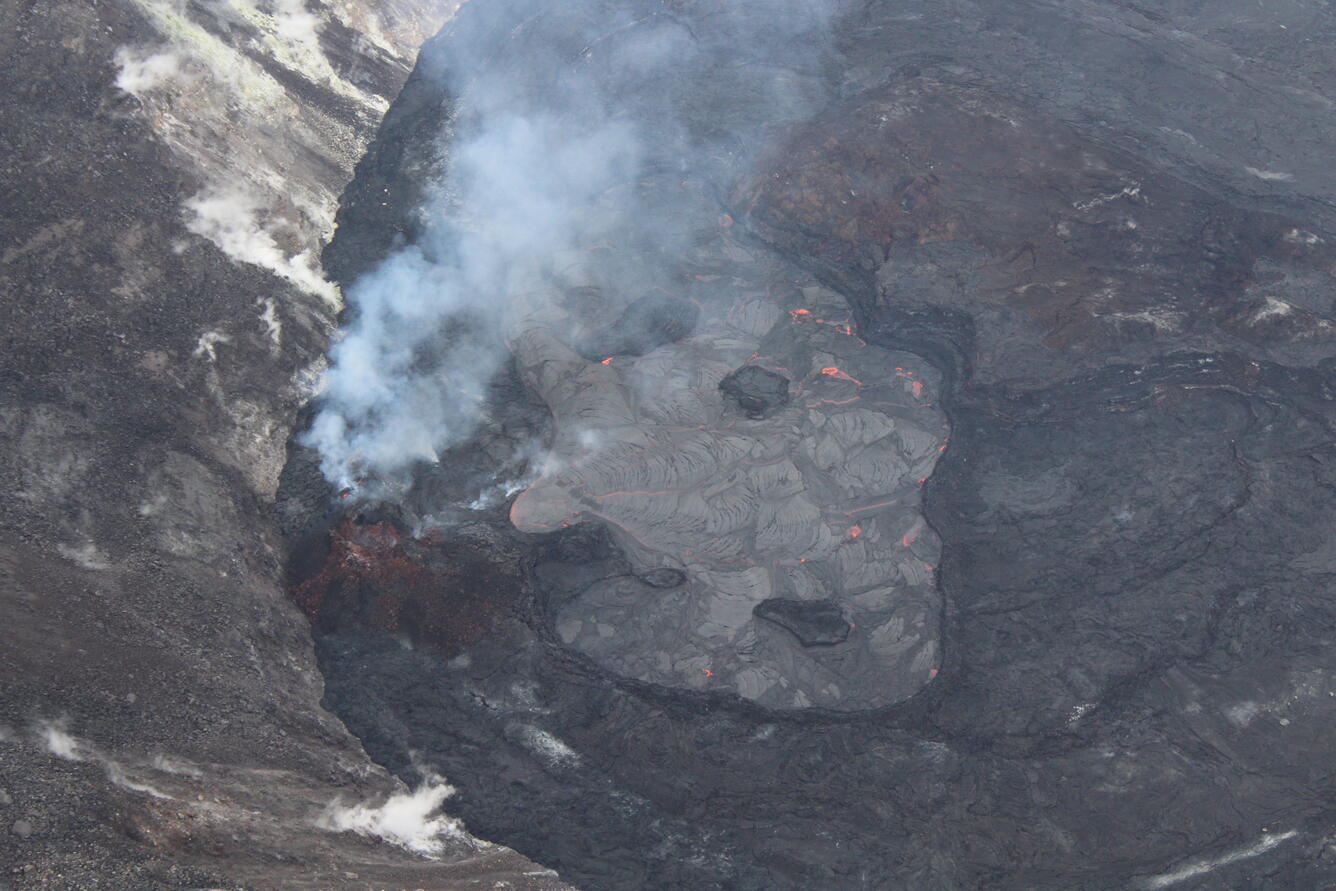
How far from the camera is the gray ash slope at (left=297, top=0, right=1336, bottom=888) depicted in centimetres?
1148

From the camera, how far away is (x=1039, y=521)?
14508 mm

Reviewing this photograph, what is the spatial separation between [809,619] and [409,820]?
6.67 meters

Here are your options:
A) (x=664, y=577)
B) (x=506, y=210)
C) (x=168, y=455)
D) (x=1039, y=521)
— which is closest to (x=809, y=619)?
(x=664, y=577)

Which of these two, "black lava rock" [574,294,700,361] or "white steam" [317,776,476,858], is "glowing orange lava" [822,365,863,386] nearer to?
"black lava rock" [574,294,700,361]

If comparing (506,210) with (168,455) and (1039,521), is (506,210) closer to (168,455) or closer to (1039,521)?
(168,455)

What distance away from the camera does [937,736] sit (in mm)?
12586

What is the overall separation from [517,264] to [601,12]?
26.6 feet

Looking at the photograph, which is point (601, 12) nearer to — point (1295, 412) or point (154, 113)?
point (154, 113)

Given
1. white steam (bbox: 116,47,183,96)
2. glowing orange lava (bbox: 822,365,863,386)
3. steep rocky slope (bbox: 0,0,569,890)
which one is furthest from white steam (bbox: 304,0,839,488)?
glowing orange lava (bbox: 822,365,863,386)

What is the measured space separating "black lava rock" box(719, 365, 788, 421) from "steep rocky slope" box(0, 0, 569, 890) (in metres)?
7.99

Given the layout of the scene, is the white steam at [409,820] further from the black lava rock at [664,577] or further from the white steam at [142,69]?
the white steam at [142,69]

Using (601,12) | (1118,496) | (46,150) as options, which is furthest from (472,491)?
(601,12)

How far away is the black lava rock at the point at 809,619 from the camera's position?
13562mm

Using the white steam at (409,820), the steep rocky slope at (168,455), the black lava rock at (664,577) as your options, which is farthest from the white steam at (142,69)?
the white steam at (409,820)
